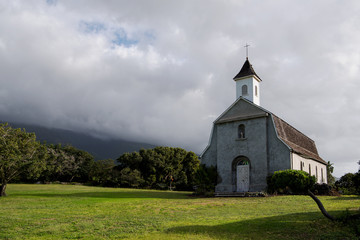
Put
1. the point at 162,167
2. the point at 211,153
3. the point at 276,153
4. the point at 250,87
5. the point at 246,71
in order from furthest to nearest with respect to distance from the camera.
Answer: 1. the point at 162,167
2. the point at 246,71
3. the point at 250,87
4. the point at 211,153
5. the point at 276,153

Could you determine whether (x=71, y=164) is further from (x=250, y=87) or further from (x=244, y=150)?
(x=244, y=150)

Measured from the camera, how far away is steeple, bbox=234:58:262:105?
3288 centimetres

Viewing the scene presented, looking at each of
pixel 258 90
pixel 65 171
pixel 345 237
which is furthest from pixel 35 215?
pixel 65 171

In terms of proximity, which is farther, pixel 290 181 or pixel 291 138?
pixel 291 138

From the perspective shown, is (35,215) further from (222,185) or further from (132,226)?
(222,185)

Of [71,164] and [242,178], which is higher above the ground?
[71,164]

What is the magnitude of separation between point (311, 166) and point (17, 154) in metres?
30.2

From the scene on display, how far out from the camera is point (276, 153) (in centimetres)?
2748

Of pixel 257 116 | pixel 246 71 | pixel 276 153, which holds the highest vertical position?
pixel 246 71

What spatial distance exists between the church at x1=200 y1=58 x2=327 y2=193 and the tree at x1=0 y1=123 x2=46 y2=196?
55.5ft

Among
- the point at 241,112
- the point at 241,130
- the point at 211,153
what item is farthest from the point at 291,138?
the point at 211,153

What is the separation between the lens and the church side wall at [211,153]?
1262 inches

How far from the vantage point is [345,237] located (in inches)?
321

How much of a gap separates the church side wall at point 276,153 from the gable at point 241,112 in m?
1.97
